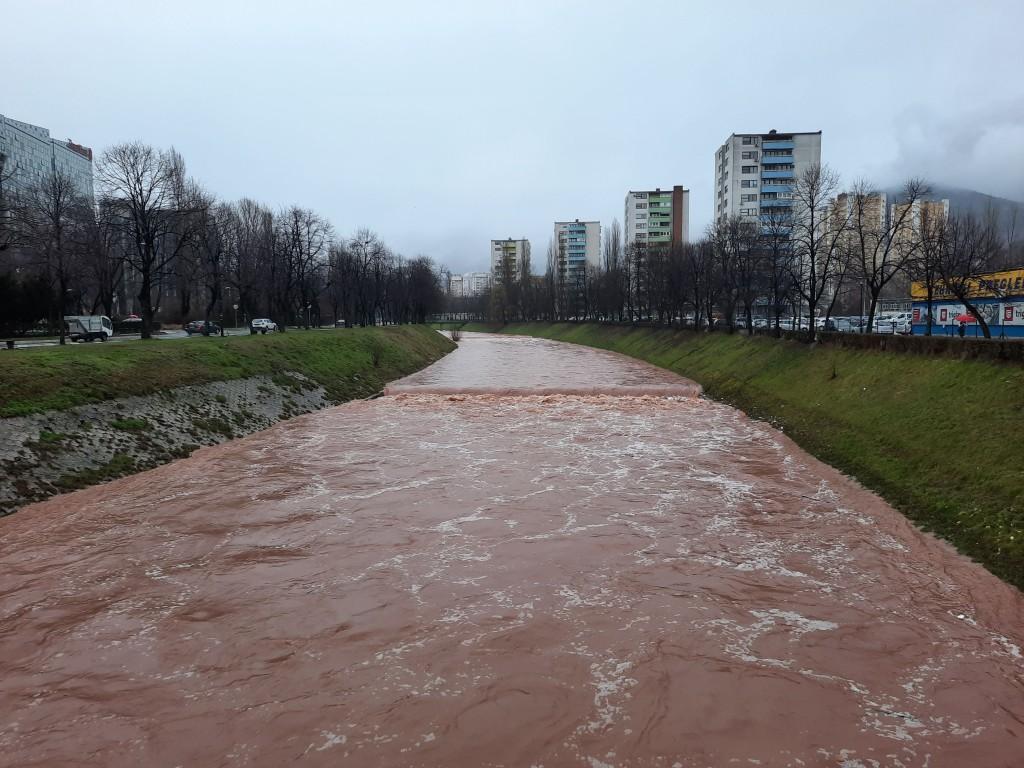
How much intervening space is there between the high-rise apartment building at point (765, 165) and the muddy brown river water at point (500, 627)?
3762 inches

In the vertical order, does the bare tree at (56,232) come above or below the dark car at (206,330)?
above

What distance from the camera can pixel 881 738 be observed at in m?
7.19

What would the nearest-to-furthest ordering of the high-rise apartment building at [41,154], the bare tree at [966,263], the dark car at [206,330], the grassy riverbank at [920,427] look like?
the grassy riverbank at [920,427] → the bare tree at [966,263] → the dark car at [206,330] → the high-rise apartment building at [41,154]

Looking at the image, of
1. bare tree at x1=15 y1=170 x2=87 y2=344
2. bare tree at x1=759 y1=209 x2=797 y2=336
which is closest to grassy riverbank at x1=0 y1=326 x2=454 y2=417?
bare tree at x1=15 y1=170 x2=87 y2=344

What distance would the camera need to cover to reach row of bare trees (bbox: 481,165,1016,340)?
120 feet

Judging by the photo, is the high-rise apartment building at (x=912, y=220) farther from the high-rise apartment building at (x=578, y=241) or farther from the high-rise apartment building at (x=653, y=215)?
the high-rise apartment building at (x=578, y=241)

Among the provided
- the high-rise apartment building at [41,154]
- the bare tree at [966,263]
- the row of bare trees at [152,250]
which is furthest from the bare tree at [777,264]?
the high-rise apartment building at [41,154]

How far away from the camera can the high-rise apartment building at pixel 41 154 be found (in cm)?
8181

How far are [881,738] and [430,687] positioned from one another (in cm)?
511

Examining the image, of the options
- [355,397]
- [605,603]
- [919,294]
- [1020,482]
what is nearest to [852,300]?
[919,294]

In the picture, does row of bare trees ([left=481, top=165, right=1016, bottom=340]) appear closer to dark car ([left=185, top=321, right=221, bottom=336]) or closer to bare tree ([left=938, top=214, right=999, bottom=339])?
bare tree ([left=938, top=214, right=999, bottom=339])

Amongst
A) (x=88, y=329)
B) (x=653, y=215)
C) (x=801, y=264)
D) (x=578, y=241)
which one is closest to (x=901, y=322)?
(x=801, y=264)

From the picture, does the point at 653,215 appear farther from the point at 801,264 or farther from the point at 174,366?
the point at 174,366

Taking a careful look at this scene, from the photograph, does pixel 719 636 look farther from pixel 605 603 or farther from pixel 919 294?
pixel 919 294
